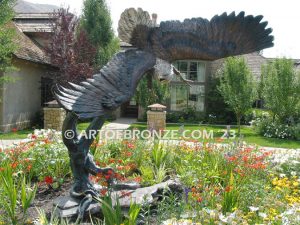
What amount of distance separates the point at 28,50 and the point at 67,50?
165 centimetres

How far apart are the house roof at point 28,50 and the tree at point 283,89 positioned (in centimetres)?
991

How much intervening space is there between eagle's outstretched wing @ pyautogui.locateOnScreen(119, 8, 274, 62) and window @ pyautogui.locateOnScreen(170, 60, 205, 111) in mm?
16629

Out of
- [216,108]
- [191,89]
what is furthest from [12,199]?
[191,89]

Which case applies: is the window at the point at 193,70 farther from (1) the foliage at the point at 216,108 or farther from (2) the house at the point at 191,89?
(1) the foliage at the point at 216,108

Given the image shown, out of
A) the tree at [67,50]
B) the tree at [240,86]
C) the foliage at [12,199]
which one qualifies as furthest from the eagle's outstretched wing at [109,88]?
the tree at [67,50]

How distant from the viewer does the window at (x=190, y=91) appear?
20.2 m

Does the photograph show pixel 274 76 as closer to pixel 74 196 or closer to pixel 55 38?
pixel 55 38

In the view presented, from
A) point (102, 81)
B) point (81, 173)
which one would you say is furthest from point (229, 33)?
point (81, 173)

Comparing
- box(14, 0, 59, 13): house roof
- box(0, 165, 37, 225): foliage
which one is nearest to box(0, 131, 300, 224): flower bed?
box(0, 165, 37, 225): foliage

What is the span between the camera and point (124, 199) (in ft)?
13.4

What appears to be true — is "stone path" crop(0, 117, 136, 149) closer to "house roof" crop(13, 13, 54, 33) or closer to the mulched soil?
the mulched soil

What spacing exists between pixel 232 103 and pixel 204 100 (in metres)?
6.51

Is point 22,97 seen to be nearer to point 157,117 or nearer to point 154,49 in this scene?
point 157,117

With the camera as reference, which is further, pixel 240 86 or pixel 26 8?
pixel 26 8
